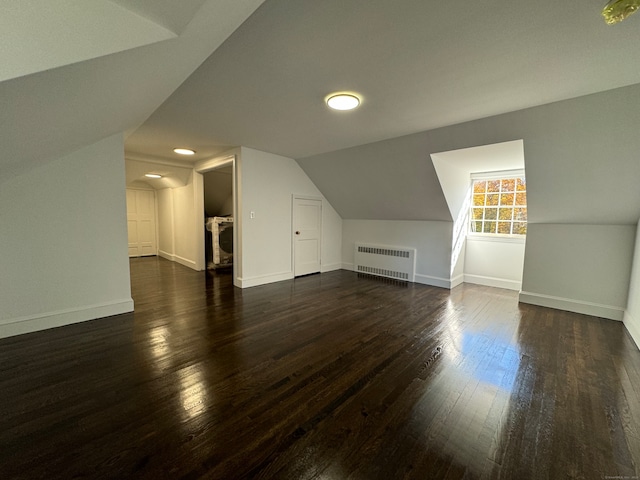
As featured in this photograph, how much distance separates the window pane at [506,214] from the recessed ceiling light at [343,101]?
3.91m

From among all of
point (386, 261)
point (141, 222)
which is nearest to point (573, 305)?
point (386, 261)

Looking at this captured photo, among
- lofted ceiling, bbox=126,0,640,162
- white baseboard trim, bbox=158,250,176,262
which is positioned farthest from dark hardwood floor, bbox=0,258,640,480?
white baseboard trim, bbox=158,250,176,262

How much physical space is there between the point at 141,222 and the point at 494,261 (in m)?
9.16

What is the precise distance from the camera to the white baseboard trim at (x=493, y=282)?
15.0 feet

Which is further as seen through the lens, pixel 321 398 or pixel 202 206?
pixel 202 206

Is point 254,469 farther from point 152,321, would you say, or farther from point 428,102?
point 428,102

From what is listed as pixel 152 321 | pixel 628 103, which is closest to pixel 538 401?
pixel 628 103

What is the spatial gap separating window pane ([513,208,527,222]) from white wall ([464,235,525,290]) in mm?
407

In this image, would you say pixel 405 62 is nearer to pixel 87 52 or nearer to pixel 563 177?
pixel 87 52

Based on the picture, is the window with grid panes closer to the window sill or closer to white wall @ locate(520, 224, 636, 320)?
the window sill

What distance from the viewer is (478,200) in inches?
200

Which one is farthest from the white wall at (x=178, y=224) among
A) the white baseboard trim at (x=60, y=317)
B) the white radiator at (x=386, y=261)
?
the white radiator at (x=386, y=261)

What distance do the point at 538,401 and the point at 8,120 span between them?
3658mm

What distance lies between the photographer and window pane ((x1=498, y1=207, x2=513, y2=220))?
15.5ft
